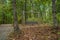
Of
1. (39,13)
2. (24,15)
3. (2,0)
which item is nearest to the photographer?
(24,15)

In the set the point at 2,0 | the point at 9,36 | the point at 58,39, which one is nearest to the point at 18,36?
the point at 9,36

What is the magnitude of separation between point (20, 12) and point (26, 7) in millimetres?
2078

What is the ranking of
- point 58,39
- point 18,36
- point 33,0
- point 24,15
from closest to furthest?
point 58,39, point 18,36, point 24,15, point 33,0

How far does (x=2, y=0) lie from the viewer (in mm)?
23422

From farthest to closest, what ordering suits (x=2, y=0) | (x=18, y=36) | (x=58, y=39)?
(x=2, y=0)
(x=18, y=36)
(x=58, y=39)

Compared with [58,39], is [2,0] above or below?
above

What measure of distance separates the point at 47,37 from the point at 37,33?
3.54 feet

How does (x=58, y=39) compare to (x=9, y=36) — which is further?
(x=9, y=36)

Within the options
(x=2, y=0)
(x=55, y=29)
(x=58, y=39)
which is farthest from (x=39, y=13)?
(x=58, y=39)

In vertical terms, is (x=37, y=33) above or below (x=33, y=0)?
below

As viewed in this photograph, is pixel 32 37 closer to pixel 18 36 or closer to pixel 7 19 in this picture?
pixel 18 36

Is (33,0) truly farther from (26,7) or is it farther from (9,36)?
(9,36)

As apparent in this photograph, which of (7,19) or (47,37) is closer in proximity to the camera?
(47,37)

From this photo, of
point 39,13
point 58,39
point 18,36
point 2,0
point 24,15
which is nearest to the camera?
point 58,39
